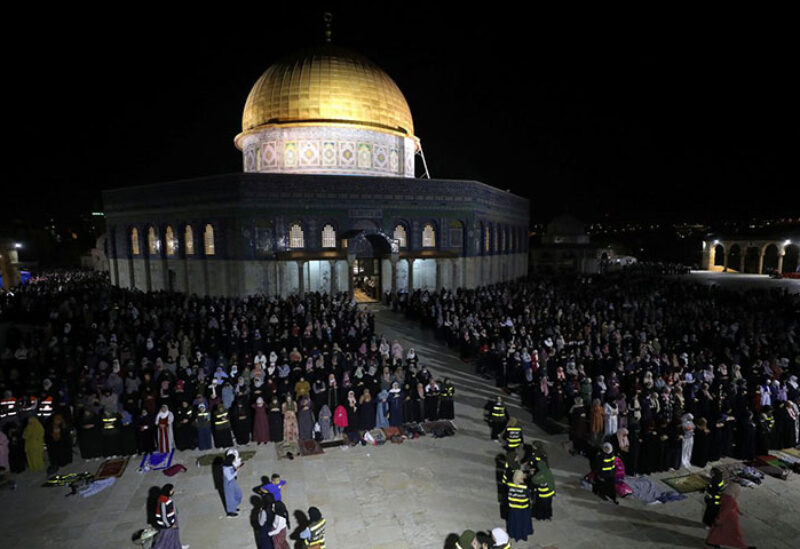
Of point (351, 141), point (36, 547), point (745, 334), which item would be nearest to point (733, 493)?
point (36, 547)

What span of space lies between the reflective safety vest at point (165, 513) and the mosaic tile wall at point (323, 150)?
2491 centimetres

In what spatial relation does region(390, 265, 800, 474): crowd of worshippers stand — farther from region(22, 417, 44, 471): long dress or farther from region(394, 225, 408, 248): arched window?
region(22, 417, 44, 471): long dress

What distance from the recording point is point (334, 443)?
10156 millimetres

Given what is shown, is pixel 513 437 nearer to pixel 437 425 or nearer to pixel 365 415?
pixel 437 425

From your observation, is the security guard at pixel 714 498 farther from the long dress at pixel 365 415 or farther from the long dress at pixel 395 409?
the long dress at pixel 365 415

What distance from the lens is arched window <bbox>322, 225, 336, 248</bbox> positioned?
26531 mm

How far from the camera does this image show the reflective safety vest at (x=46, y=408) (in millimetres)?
9695

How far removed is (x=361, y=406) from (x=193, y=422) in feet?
12.0

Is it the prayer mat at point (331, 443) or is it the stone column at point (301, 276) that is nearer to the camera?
the prayer mat at point (331, 443)

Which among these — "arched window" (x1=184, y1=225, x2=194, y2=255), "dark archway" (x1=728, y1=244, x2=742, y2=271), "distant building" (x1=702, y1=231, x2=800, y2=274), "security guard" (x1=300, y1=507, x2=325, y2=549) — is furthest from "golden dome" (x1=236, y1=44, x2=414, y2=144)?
"dark archway" (x1=728, y1=244, x2=742, y2=271)

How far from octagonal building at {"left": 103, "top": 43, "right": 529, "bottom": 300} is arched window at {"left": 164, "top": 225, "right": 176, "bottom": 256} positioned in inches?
3.3

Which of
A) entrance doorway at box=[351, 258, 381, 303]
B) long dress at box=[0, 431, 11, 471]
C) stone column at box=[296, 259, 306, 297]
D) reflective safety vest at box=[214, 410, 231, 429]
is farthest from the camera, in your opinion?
entrance doorway at box=[351, 258, 381, 303]

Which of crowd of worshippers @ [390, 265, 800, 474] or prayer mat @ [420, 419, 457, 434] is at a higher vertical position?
crowd of worshippers @ [390, 265, 800, 474]

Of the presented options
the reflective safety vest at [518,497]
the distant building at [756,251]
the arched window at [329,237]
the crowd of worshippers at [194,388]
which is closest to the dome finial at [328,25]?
the arched window at [329,237]
